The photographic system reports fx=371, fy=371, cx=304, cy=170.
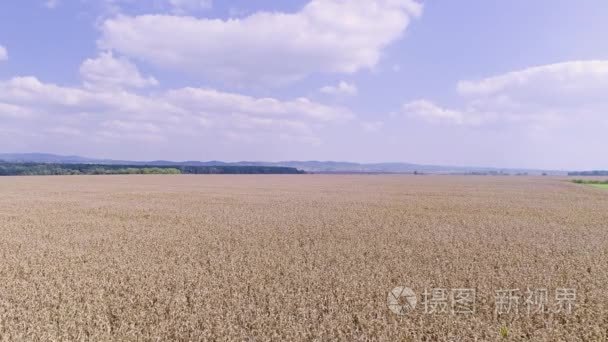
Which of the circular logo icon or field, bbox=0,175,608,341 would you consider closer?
field, bbox=0,175,608,341

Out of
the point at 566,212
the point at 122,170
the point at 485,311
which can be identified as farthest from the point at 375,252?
the point at 122,170

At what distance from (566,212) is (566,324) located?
2332 cm

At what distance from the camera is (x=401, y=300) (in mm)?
7668

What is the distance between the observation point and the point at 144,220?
19594 mm

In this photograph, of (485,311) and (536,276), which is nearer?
(485,311)

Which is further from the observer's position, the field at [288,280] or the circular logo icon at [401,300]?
the circular logo icon at [401,300]

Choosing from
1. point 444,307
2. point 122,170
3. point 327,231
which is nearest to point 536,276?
point 444,307

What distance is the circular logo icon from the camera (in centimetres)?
715

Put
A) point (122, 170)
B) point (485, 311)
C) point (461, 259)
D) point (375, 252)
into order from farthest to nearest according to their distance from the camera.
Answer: point (122, 170) → point (375, 252) → point (461, 259) → point (485, 311)

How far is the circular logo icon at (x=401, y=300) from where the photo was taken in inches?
281

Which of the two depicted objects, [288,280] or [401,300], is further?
[288,280]

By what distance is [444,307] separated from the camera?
7.21 m

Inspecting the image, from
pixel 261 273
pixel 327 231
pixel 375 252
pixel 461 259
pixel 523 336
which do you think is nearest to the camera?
pixel 523 336

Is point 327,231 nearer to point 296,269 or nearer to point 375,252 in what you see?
point 375,252
